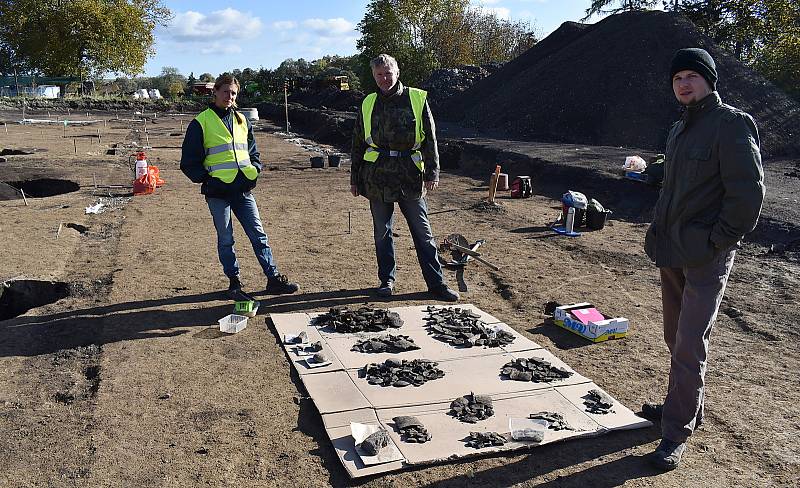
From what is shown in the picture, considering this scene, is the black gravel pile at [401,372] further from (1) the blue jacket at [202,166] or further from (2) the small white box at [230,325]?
(1) the blue jacket at [202,166]

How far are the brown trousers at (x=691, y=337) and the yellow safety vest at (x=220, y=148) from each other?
3.87m

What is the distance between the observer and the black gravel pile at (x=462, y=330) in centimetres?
513

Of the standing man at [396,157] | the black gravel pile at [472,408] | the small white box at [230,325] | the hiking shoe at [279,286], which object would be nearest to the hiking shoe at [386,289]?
the standing man at [396,157]

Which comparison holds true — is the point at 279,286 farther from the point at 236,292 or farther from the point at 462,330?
the point at 462,330

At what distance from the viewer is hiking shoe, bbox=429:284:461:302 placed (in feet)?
20.4

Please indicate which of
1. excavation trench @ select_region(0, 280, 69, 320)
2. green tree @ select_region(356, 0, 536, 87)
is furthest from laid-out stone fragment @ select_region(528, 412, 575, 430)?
green tree @ select_region(356, 0, 536, 87)

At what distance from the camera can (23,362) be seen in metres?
4.78

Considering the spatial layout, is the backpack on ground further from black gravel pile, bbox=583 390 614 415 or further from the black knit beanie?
the black knit beanie

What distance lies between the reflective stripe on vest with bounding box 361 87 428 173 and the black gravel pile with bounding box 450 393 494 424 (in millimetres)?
2447

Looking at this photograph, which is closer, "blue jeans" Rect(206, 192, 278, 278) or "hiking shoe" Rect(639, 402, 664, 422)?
"hiking shoe" Rect(639, 402, 664, 422)

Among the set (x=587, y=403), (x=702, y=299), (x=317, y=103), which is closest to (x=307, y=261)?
(x=587, y=403)

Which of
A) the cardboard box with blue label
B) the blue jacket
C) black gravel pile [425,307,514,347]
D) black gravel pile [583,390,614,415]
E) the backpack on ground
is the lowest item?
black gravel pile [583,390,614,415]

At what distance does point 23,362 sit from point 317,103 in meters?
34.4

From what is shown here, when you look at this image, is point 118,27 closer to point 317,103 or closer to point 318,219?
point 317,103
